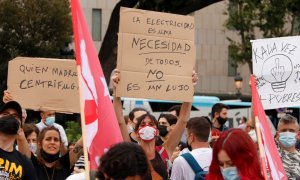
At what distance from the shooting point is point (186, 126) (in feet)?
26.3

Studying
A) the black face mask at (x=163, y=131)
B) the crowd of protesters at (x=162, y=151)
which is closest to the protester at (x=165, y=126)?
the black face mask at (x=163, y=131)

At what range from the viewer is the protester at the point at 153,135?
734 centimetres

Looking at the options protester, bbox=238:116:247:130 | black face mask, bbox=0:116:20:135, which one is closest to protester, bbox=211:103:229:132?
protester, bbox=238:116:247:130

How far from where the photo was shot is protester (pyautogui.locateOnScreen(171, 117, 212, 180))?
712 cm

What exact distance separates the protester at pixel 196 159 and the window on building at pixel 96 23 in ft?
125

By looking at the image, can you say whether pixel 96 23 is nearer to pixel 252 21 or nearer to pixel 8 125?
pixel 252 21

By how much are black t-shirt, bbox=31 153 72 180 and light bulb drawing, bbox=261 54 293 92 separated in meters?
2.35

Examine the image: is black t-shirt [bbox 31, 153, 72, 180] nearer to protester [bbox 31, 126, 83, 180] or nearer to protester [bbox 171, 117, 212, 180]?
protester [bbox 31, 126, 83, 180]

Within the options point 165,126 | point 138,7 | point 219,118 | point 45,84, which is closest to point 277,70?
point 165,126

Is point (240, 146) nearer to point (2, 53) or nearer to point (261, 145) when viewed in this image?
point (261, 145)

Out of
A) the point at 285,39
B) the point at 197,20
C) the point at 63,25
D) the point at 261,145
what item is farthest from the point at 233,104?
the point at 261,145

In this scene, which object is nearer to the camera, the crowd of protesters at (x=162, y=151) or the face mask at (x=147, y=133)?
the crowd of protesters at (x=162, y=151)

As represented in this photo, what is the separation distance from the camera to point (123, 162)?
4.39 metres

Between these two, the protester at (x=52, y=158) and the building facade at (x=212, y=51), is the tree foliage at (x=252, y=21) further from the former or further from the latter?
the protester at (x=52, y=158)
